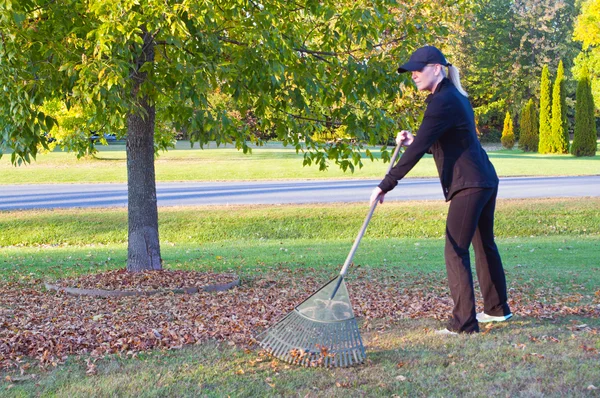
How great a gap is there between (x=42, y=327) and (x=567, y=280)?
17.7ft

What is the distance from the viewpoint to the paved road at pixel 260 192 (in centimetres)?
1664

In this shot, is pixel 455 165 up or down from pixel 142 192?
up

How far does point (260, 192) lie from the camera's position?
18.8m

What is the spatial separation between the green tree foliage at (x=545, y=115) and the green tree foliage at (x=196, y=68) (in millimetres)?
35119

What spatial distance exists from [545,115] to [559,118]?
2.72 feet

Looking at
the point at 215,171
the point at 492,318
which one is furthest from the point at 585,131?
the point at 492,318

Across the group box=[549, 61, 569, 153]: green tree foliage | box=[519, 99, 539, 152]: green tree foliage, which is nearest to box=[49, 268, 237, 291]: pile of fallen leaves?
box=[549, 61, 569, 153]: green tree foliage

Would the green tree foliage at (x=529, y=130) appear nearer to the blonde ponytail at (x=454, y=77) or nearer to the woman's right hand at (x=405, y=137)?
the woman's right hand at (x=405, y=137)

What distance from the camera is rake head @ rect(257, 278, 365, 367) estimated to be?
410 centimetres

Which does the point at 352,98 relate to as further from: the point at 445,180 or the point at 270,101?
the point at 445,180

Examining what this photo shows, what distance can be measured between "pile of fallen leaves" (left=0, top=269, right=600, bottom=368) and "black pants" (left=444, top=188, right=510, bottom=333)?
25.4 inches

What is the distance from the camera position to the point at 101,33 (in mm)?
5191

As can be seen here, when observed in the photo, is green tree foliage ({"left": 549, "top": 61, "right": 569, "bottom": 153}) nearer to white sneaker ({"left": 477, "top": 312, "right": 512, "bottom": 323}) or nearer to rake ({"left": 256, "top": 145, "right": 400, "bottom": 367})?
white sneaker ({"left": 477, "top": 312, "right": 512, "bottom": 323})

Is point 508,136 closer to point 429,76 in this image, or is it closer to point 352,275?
point 352,275
